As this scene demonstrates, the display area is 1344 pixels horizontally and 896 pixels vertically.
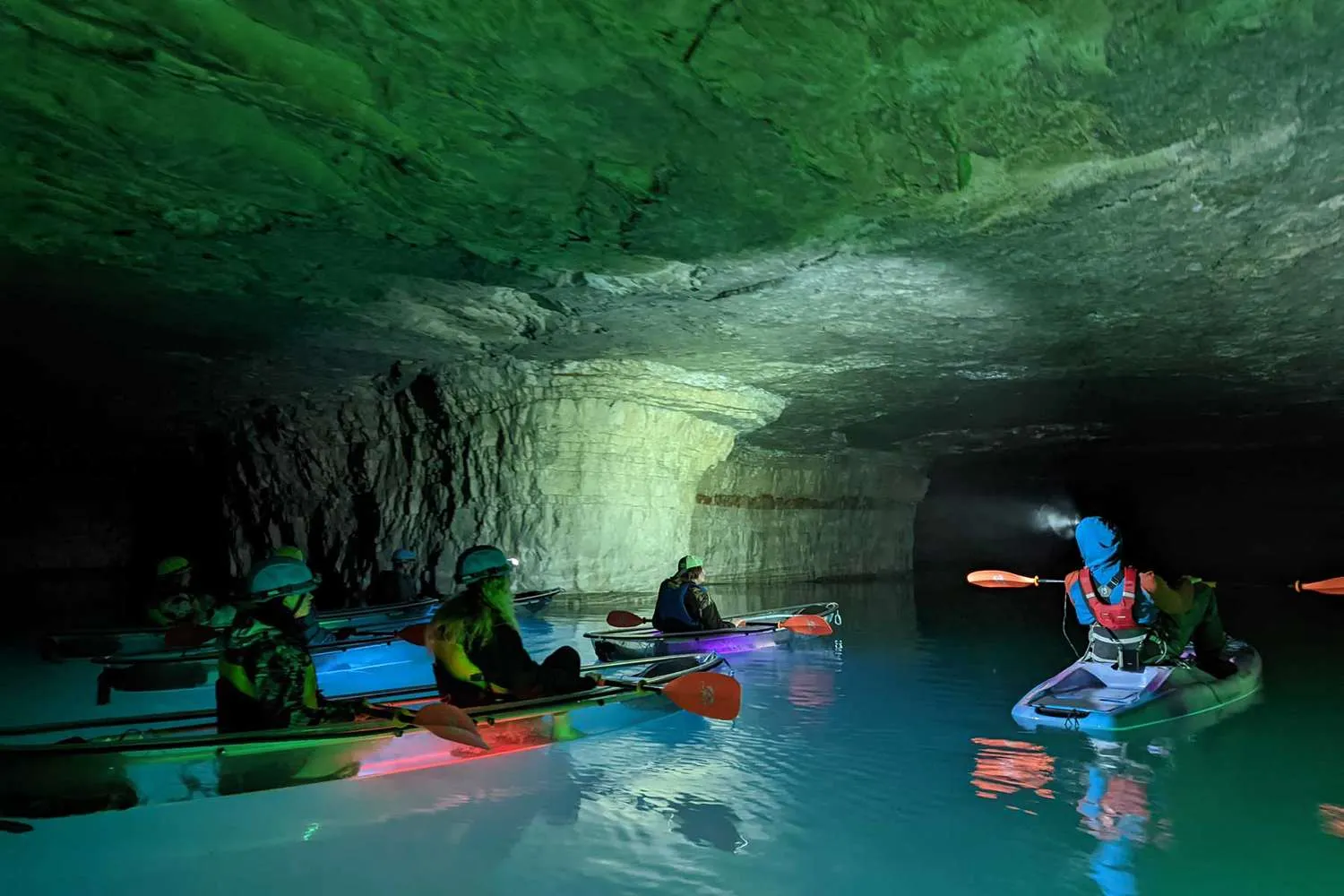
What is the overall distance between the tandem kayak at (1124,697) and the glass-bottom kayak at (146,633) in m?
6.34

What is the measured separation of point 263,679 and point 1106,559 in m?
5.47

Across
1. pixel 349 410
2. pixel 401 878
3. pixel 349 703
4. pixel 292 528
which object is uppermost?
pixel 349 410

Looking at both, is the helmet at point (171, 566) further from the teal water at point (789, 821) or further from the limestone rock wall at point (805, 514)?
the limestone rock wall at point (805, 514)

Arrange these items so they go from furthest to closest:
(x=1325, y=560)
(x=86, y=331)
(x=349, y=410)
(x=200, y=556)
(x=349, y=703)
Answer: (x=1325, y=560), (x=200, y=556), (x=349, y=410), (x=86, y=331), (x=349, y=703)

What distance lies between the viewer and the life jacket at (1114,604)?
6.34 metres

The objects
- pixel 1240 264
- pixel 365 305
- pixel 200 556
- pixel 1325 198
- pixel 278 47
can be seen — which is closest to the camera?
pixel 278 47

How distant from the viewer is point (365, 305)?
880cm

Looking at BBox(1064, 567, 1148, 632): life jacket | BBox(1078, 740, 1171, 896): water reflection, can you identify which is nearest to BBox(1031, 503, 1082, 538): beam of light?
BBox(1064, 567, 1148, 632): life jacket

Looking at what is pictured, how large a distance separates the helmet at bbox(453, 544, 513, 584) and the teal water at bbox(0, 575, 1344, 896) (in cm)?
108

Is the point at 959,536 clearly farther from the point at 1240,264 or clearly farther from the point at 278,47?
the point at 278,47

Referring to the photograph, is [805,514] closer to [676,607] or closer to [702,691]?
[676,607]

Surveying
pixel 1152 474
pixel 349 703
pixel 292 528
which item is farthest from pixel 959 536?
pixel 349 703

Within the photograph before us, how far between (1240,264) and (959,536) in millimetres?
19527

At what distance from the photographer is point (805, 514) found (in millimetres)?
19438
